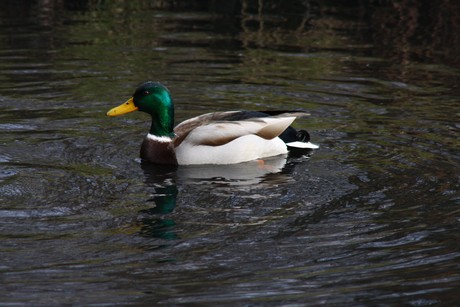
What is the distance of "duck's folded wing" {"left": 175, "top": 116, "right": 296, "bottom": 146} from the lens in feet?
33.9

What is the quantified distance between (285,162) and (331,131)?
3.56ft

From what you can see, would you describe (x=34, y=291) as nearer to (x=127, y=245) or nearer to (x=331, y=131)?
(x=127, y=245)

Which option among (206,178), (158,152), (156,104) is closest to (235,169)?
(206,178)

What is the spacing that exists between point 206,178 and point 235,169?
1.77 feet

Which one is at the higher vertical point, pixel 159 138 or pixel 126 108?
pixel 126 108

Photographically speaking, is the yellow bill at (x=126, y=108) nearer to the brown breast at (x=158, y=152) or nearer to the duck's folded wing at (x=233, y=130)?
the brown breast at (x=158, y=152)

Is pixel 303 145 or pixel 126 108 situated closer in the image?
pixel 303 145

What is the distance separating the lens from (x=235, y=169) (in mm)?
10234

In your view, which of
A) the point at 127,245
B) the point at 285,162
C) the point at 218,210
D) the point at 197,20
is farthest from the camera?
the point at 197,20

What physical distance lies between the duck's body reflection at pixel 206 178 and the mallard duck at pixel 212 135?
0.10 meters

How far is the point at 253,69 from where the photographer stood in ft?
46.9

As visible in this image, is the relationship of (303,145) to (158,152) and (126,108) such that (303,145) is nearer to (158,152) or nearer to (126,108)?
(158,152)

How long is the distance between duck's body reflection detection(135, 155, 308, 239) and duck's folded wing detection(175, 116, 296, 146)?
27 centimetres

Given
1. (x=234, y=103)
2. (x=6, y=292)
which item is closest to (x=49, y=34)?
(x=234, y=103)
